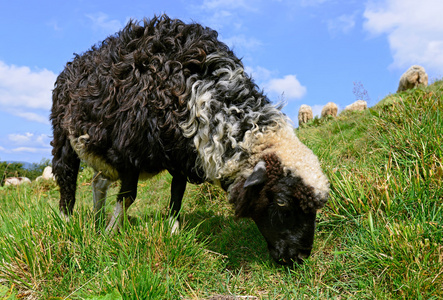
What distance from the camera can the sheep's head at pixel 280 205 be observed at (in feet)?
10.3

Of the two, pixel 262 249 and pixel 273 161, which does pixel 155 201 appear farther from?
pixel 273 161

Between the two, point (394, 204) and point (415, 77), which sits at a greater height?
point (415, 77)

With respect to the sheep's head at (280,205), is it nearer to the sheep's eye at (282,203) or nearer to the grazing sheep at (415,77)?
the sheep's eye at (282,203)

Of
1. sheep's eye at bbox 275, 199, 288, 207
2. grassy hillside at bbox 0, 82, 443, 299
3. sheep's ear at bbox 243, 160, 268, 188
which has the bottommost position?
grassy hillside at bbox 0, 82, 443, 299

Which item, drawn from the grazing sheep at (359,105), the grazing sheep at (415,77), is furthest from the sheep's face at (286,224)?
the grazing sheep at (415,77)

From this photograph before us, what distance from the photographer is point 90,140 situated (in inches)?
151

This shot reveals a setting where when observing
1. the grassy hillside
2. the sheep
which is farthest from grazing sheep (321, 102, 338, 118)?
the sheep

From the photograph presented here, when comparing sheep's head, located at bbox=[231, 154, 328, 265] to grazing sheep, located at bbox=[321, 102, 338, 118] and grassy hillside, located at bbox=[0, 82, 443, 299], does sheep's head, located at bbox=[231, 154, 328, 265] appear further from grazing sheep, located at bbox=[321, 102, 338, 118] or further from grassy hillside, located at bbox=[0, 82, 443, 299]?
grazing sheep, located at bbox=[321, 102, 338, 118]

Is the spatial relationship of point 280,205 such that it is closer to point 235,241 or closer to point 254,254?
point 254,254

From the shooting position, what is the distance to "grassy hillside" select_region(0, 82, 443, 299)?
277cm

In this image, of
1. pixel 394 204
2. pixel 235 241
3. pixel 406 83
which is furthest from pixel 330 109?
pixel 235 241

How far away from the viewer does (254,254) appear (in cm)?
377

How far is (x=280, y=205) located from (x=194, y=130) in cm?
105

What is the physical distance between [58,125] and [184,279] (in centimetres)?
272
